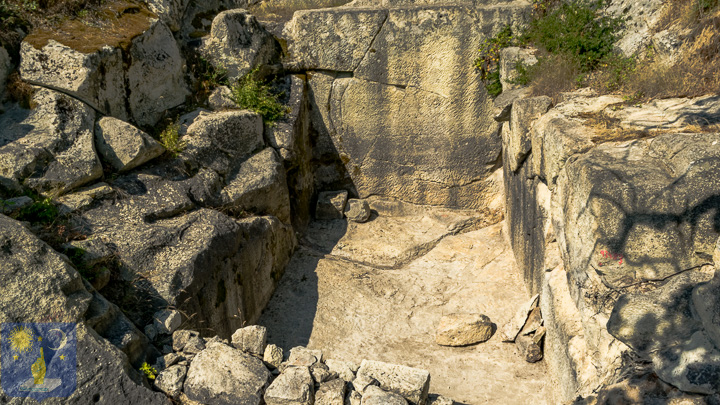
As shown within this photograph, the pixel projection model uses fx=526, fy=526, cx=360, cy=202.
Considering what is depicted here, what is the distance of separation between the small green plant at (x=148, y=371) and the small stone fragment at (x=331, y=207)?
3.95m

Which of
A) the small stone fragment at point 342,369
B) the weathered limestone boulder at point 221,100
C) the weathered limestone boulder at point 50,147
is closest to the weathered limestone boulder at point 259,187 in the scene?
the weathered limestone boulder at point 221,100

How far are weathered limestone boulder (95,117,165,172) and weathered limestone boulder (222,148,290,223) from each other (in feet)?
2.88

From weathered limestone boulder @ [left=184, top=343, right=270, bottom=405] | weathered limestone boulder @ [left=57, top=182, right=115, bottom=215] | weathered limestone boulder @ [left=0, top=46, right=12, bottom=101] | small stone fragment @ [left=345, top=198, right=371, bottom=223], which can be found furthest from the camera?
small stone fragment @ [left=345, top=198, right=371, bottom=223]

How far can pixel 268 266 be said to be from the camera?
550 centimetres

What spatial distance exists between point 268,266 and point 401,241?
1.79 metres

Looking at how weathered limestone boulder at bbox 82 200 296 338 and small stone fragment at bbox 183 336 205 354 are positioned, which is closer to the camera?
small stone fragment at bbox 183 336 205 354

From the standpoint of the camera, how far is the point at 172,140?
5285mm

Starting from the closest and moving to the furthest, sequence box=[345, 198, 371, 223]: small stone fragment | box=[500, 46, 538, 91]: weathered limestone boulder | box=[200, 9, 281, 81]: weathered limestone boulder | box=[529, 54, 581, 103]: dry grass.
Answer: box=[529, 54, 581, 103]: dry grass → box=[500, 46, 538, 91]: weathered limestone boulder → box=[200, 9, 281, 81]: weathered limestone boulder → box=[345, 198, 371, 223]: small stone fragment

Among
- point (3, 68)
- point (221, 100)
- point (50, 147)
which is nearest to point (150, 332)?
point (50, 147)

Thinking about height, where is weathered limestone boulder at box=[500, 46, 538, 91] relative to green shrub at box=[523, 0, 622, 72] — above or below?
below

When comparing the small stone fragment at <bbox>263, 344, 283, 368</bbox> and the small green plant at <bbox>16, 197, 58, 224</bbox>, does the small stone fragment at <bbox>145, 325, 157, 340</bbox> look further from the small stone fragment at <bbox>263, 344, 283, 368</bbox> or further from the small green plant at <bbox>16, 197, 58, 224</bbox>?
the small green plant at <bbox>16, 197, 58, 224</bbox>

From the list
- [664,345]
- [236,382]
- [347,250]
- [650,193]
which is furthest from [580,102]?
[236,382]

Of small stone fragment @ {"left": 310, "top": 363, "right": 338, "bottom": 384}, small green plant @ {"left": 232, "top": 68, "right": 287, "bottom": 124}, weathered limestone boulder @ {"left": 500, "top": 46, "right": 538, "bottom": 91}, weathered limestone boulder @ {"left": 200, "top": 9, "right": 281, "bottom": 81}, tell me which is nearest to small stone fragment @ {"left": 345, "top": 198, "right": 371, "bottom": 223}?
small green plant @ {"left": 232, "top": 68, "right": 287, "bottom": 124}

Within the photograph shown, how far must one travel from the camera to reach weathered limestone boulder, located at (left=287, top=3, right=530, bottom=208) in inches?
253
